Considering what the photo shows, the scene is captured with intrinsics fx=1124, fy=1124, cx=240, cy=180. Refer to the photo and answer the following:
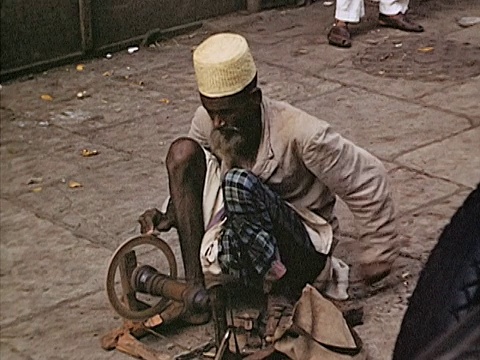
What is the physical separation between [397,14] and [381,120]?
74.5 inches

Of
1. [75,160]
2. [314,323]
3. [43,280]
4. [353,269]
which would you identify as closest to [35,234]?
[43,280]

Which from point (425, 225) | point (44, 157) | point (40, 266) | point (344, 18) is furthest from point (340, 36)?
point (40, 266)

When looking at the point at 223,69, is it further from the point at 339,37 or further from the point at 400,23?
the point at 400,23

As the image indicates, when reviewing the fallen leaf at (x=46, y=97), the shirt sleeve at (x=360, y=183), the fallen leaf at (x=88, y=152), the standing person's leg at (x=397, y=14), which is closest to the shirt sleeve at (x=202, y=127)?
the shirt sleeve at (x=360, y=183)

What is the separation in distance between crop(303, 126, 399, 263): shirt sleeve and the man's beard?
18cm

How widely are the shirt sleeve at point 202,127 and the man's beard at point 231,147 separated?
106mm

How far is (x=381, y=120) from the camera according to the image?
225 inches

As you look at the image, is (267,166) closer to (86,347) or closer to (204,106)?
(204,106)

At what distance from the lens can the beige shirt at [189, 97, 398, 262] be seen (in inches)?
134

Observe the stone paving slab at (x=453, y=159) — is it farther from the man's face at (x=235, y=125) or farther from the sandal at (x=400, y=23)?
the sandal at (x=400, y=23)

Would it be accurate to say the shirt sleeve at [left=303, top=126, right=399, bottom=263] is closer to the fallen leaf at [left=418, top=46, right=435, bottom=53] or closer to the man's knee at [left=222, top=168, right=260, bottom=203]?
the man's knee at [left=222, top=168, right=260, bottom=203]

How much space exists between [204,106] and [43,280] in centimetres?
117

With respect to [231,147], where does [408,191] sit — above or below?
below

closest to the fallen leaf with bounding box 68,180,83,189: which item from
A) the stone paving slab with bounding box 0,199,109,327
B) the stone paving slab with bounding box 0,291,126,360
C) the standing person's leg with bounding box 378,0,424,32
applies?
the stone paving slab with bounding box 0,199,109,327
